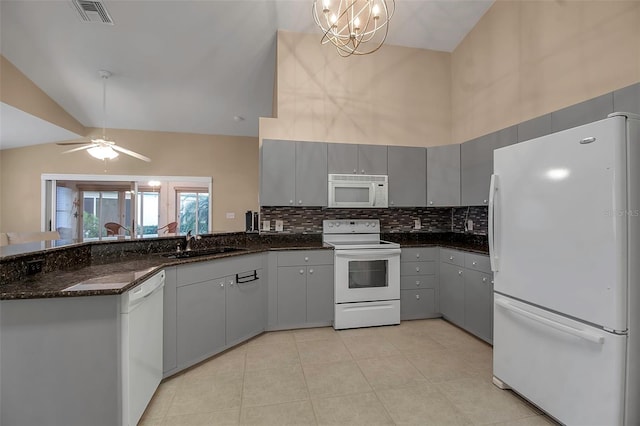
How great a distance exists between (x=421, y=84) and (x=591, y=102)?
2.23m

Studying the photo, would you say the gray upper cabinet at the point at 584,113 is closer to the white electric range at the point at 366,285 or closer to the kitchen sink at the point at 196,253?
the white electric range at the point at 366,285

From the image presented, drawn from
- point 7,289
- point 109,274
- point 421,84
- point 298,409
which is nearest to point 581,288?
point 298,409

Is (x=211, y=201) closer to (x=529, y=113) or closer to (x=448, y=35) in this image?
(x=448, y=35)

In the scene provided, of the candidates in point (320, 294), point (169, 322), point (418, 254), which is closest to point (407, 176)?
point (418, 254)

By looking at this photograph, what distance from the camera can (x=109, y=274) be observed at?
1.74 meters

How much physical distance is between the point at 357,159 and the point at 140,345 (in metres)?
2.74

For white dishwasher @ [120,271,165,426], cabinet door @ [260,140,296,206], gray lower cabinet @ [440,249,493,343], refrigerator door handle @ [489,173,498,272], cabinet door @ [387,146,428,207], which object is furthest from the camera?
cabinet door @ [387,146,428,207]

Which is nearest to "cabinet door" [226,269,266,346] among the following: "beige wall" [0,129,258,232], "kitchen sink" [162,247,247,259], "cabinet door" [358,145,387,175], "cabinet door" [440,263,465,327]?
"kitchen sink" [162,247,247,259]

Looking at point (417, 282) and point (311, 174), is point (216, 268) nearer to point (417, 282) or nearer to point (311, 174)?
point (311, 174)

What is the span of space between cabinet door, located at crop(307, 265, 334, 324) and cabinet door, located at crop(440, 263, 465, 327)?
1322 millimetres

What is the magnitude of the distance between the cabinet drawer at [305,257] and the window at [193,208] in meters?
4.26

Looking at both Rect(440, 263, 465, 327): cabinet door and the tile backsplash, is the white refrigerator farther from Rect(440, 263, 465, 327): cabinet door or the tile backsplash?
the tile backsplash

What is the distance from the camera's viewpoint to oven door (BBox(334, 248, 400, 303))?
307cm

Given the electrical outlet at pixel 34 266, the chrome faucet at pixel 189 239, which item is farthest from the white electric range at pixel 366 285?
the electrical outlet at pixel 34 266
